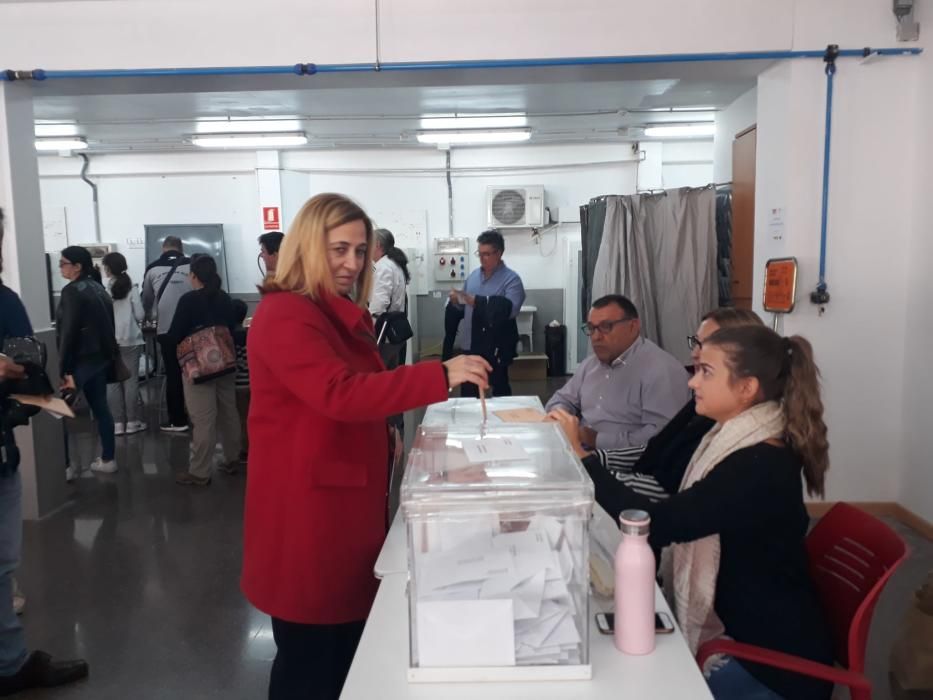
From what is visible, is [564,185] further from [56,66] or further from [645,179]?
[56,66]

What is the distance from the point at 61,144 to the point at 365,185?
330 cm

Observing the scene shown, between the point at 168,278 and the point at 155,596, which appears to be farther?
the point at 168,278

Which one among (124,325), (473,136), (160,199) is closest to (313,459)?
(124,325)

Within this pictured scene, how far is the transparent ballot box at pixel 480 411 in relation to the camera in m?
2.03

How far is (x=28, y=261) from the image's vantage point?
3.81 m

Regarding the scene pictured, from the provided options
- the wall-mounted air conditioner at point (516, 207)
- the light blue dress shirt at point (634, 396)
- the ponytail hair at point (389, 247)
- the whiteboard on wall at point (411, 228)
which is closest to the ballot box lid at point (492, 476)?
the light blue dress shirt at point (634, 396)

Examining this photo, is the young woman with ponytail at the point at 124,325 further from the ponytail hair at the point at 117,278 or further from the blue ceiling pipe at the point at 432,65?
the blue ceiling pipe at the point at 432,65

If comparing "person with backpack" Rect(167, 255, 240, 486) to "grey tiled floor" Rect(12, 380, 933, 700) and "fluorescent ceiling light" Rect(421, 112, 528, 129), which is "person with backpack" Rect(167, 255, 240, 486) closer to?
"grey tiled floor" Rect(12, 380, 933, 700)

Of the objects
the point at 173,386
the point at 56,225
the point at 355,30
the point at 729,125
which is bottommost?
the point at 173,386

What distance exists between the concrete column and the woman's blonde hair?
2887mm

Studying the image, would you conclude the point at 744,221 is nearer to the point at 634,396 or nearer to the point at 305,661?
the point at 634,396

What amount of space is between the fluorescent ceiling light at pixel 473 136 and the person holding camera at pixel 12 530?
566cm

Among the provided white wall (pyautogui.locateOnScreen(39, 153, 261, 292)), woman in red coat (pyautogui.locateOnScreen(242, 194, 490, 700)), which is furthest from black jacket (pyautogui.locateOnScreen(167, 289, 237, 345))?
white wall (pyautogui.locateOnScreen(39, 153, 261, 292))

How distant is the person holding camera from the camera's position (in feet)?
6.73
